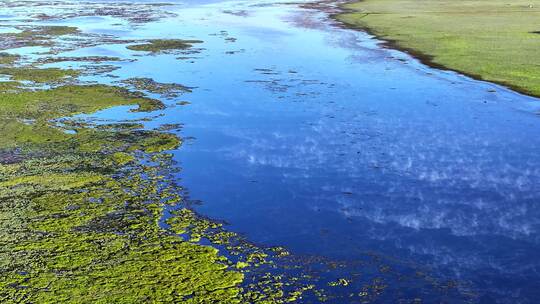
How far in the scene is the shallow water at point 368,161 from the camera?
15.8 m

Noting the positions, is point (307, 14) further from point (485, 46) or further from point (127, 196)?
point (127, 196)

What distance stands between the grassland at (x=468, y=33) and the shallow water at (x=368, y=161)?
8.14ft

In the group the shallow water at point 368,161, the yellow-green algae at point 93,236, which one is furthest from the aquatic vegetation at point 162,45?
the yellow-green algae at point 93,236

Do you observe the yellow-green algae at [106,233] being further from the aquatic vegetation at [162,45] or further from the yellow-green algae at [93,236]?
the aquatic vegetation at [162,45]

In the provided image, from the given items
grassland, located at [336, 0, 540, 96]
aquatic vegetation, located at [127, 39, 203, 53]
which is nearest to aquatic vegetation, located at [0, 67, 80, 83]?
aquatic vegetation, located at [127, 39, 203, 53]

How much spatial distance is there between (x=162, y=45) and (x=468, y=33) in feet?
89.7

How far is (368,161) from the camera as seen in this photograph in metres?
22.2

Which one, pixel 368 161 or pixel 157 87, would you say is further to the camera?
pixel 157 87

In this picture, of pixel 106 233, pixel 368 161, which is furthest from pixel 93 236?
pixel 368 161

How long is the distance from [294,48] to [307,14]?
31932 millimetres

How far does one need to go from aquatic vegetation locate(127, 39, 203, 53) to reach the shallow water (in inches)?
200

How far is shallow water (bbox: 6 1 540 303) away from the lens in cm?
1575

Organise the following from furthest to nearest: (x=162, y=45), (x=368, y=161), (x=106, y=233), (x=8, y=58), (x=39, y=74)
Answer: (x=162, y=45), (x=8, y=58), (x=39, y=74), (x=368, y=161), (x=106, y=233)

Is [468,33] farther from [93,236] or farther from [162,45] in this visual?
[93,236]
